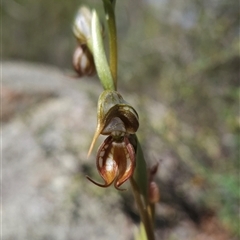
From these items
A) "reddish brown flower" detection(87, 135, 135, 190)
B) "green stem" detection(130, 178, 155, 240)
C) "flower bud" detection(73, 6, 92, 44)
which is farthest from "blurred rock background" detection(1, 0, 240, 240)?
"reddish brown flower" detection(87, 135, 135, 190)

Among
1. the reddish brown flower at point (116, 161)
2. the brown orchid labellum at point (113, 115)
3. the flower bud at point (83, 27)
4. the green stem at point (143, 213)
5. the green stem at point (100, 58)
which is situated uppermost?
the flower bud at point (83, 27)

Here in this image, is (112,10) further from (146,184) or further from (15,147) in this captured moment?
(15,147)

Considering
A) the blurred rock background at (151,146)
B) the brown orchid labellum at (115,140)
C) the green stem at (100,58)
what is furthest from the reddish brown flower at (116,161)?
the blurred rock background at (151,146)

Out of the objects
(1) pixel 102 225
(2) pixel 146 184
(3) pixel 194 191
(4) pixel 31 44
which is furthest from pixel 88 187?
(4) pixel 31 44

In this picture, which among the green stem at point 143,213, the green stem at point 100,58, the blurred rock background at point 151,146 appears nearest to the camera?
the green stem at point 100,58

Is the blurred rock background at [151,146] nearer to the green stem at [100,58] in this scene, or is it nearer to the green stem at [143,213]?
the green stem at [143,213]

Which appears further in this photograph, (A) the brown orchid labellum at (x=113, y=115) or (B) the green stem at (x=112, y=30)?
(B) the green stem at (x=112, y=30)

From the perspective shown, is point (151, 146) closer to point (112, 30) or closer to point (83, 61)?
point (83, 61)
